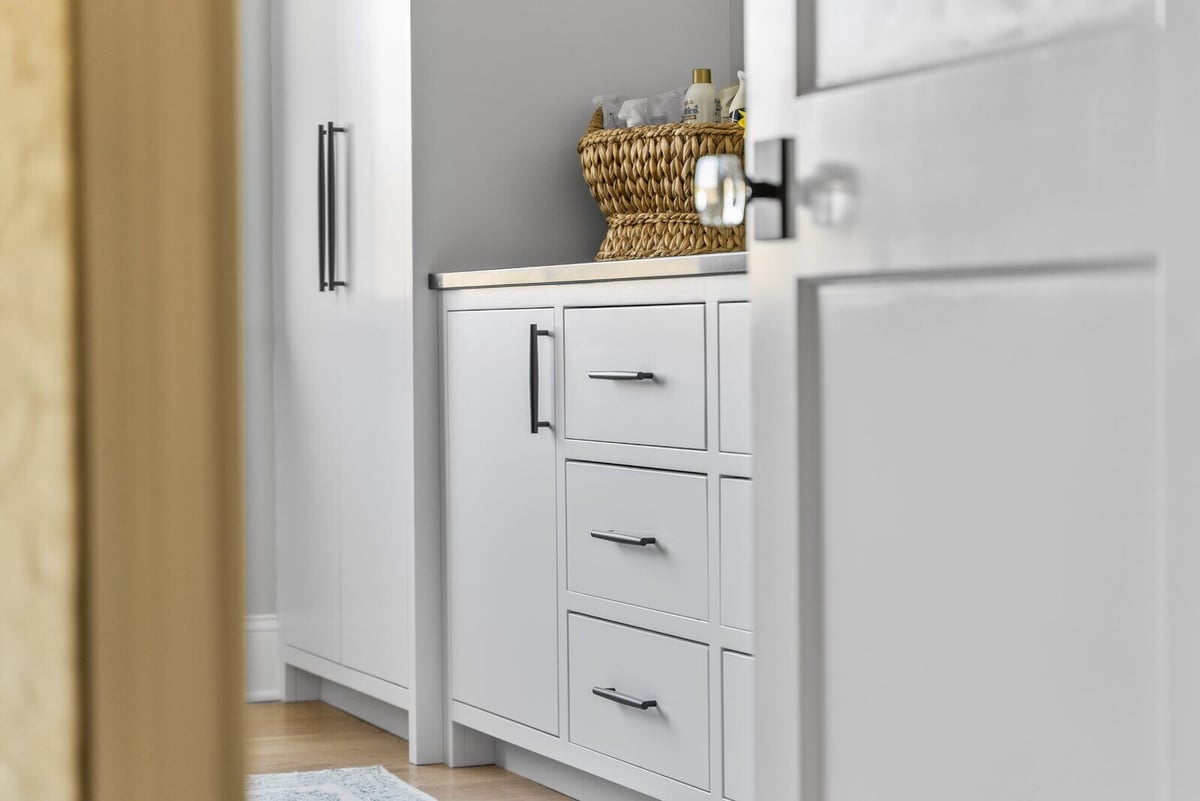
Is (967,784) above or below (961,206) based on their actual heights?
below

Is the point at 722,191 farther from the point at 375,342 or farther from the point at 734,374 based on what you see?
the point at 375,342

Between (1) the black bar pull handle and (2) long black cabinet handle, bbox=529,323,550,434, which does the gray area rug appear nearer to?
(2) long black cabinet handle, bbox=529,323,550,434

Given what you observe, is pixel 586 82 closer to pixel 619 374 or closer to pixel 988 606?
pixel 619 374

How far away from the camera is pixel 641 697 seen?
82.1 inches

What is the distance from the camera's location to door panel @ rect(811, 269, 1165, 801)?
31.7 inches

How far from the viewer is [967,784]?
36.8 inches

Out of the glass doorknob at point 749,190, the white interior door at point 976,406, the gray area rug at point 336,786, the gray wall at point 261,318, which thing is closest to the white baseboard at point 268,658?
the gray wall at point 261,318

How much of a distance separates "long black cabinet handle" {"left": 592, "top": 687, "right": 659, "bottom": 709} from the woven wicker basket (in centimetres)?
80

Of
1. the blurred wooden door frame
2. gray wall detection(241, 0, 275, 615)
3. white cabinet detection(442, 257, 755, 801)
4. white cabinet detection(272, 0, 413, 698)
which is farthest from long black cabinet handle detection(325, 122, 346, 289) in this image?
the blurred wooden door frame

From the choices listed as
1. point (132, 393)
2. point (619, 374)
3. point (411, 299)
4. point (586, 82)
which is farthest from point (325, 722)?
point (132, 393)

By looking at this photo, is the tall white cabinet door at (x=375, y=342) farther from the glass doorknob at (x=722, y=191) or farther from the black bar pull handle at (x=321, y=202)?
the glass doorknob at (x=722, y=191)

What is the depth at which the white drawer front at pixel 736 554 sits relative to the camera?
6.13 feet

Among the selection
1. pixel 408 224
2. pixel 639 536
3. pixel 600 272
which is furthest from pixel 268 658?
pixel 600 272

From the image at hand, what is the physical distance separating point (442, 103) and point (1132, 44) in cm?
203
